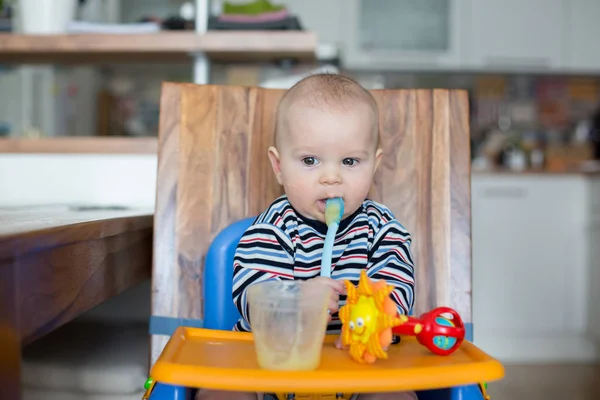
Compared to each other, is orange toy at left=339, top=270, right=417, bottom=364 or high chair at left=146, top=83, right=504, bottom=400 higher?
high chair at left=146, top=83, right=504, bottom=400

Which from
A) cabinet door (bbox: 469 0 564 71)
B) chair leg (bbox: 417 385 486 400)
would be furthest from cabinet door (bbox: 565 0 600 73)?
chair leg (bbox: 417 385 486 400)

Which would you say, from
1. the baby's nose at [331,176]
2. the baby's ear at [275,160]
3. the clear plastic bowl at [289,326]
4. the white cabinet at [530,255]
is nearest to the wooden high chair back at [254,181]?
the baby's ear at [275,160]

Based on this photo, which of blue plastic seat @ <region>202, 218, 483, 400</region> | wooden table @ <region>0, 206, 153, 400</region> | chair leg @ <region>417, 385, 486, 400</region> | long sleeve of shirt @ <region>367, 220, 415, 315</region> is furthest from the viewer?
blue plastic seat @ <region>202, 218, 483, 400</region>

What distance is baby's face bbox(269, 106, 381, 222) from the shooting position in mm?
910

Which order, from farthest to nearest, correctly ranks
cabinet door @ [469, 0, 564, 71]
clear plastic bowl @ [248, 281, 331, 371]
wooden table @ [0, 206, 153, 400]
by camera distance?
cabinet door @ [469, 0, 564, 71]
clear plastic bowl @ [248, 281, 331, 371]
wooden table @ [0, 206, 153, 400]

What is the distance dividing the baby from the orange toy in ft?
0.60

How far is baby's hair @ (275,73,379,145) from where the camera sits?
36.2 inches

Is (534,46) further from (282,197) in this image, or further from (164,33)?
(282,197)

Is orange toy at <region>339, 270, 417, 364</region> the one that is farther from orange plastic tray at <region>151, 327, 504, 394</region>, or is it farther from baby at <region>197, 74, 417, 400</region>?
baby at <region>197, 74, 417, 400</region>

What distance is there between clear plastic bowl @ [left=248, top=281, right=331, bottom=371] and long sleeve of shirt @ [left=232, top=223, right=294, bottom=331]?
0.25 m

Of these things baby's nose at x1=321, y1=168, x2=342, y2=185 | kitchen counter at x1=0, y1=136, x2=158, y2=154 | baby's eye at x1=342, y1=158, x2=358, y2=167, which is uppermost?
kitchen counter at x1=0, y1=136, x2=158, y2=154

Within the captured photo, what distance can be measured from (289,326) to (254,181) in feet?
1.73

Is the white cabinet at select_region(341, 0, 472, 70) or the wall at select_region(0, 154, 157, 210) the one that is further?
the white cabinet at select_region(341, 0, 472, 70)

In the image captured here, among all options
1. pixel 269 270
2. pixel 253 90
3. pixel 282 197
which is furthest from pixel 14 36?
pixel 269 270
